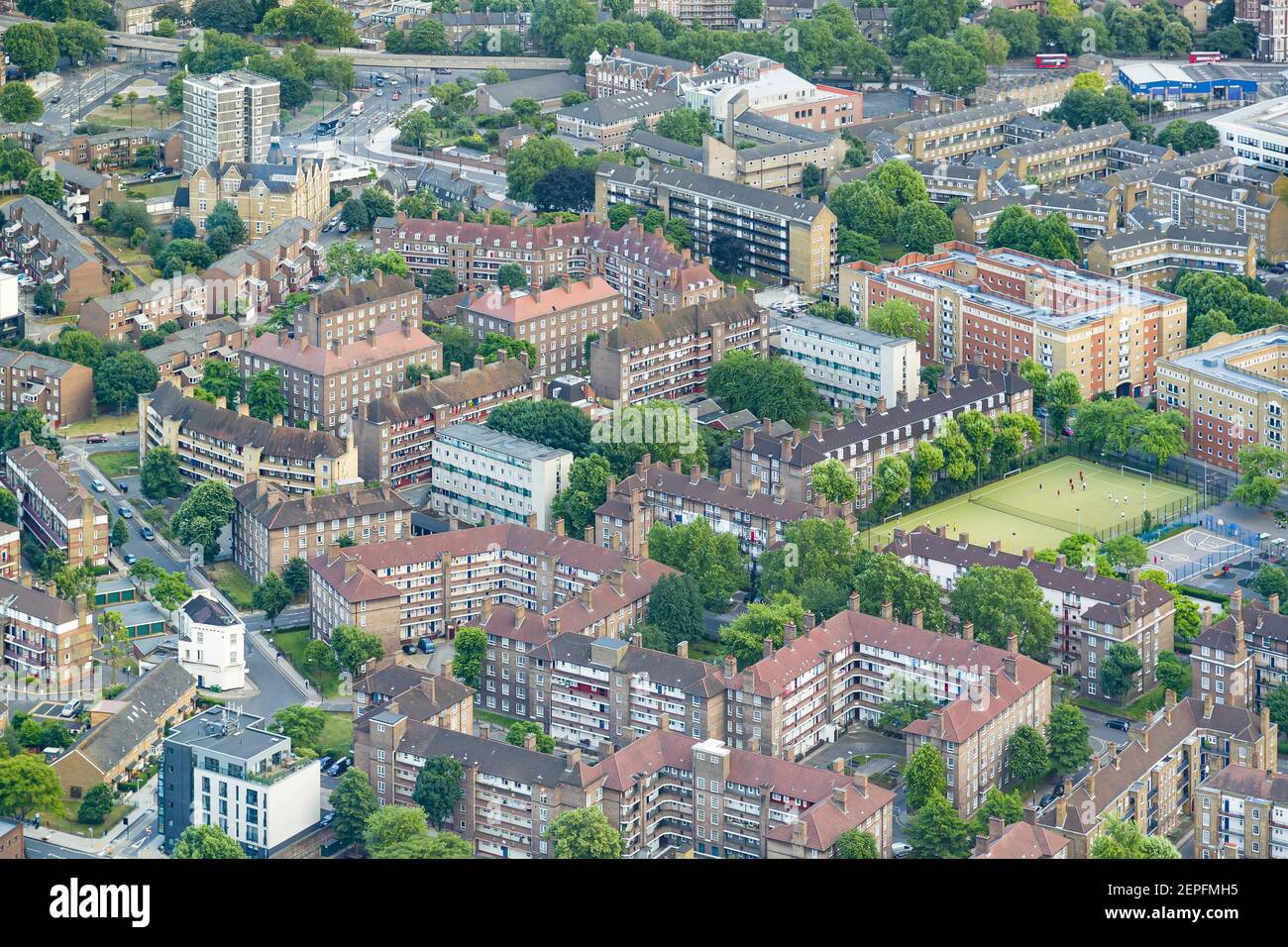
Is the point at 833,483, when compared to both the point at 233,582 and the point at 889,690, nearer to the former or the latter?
the point at 889,690

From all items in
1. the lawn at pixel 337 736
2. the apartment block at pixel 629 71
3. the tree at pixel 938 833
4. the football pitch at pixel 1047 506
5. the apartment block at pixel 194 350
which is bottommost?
the football pitch at pixel 1047 506

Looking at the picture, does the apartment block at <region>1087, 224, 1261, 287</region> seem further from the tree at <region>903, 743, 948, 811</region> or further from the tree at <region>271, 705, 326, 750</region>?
the tree at <region>271, 705, 326, 750</region>

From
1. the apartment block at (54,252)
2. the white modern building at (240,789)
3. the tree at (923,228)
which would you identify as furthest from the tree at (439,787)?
the tree at (923,228)

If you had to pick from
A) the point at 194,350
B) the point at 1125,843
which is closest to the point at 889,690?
the point at 1125,843

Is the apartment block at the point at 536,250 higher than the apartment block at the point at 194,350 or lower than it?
higher

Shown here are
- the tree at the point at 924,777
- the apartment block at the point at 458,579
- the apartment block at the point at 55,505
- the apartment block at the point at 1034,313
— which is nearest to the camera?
the tree at the point at 924,777

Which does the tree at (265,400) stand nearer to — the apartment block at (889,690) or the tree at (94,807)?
the apartment block at (889,690)

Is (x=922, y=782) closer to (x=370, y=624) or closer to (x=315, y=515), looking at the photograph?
(x=370, y=624)

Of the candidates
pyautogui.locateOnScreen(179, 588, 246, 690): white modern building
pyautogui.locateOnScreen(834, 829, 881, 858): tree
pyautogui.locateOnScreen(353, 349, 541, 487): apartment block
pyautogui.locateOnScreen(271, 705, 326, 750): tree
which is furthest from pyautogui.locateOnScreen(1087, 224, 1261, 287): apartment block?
pyautogui.locateOnScreen(834, 829, 881, 858): tree
